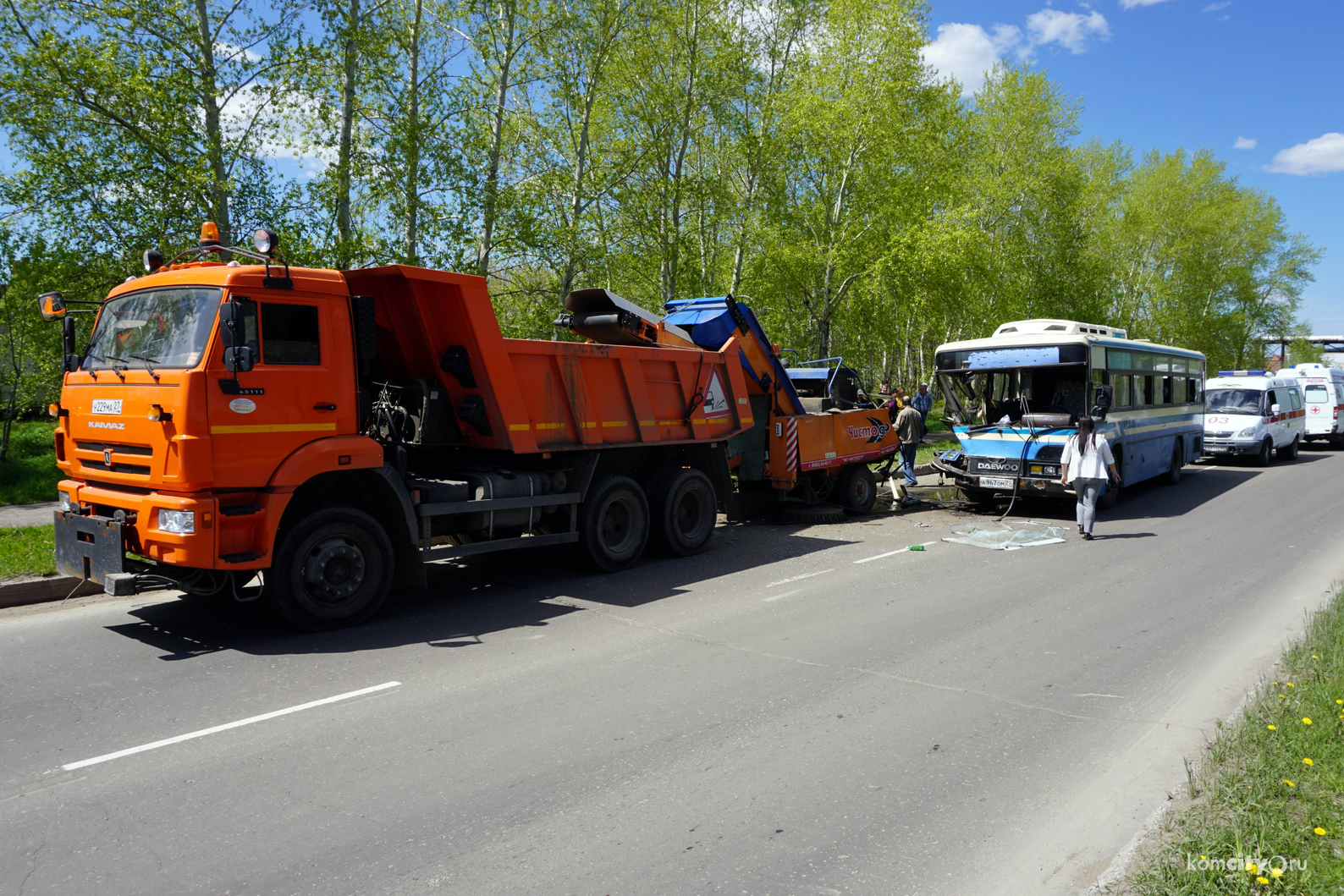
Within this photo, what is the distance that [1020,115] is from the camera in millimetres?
34938

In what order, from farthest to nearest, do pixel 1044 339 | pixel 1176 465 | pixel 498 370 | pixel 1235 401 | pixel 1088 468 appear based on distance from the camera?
pixel 1235 401
pixel 1176 465
pixel 1044 339
pixel 1088 468
pixel 498 370

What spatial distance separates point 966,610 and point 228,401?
21.1ft

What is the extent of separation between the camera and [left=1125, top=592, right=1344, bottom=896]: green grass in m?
3.15

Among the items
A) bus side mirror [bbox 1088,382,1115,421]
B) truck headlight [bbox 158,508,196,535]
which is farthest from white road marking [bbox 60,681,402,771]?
bus side mirror [bbox 1088,382,1115,421]

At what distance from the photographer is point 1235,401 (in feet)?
70.0

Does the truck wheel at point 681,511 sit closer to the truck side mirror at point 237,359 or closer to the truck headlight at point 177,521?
the truck side mirror at point 237,359

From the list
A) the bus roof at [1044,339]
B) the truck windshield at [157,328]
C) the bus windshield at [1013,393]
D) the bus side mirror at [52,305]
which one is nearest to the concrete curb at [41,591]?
the truck windshield at [157,328]

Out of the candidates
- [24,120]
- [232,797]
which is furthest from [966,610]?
[24,120]

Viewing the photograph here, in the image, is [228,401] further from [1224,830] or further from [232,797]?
[1224,830]

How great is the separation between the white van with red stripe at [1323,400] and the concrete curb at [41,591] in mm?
30310

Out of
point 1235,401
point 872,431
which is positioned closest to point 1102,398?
point 872,431

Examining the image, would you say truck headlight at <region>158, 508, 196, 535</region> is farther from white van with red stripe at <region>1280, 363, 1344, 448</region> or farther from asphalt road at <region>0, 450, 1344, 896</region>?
white van with red stripe at <region>1280, 363, 1344, 448</region>

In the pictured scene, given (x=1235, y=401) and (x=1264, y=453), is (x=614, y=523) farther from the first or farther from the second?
(x=1264, y=453)

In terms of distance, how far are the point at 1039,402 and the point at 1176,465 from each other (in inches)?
224
